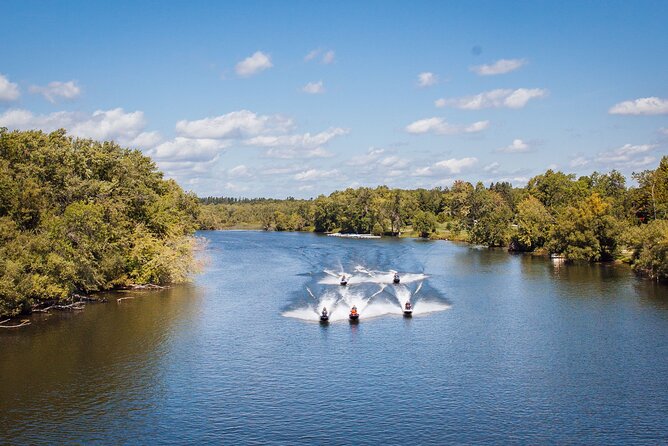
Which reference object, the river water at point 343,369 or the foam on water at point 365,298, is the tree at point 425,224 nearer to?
the foam on water at point 365,298

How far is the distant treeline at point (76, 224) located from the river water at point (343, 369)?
12.8 feet

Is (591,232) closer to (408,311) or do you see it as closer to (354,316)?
(408,311)

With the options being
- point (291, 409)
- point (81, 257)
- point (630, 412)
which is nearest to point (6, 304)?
point (81, 257)

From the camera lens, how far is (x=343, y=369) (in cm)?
4491

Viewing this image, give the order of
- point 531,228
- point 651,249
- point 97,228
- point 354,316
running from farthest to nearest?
point 531,228 → point 651,249 → point 97,228 → point 354,316

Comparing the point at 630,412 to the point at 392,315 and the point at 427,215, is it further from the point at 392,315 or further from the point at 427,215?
the point at 427,215

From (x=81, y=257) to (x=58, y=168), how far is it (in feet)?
39.6

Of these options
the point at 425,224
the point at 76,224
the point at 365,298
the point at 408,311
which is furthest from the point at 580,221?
the point at 76,224

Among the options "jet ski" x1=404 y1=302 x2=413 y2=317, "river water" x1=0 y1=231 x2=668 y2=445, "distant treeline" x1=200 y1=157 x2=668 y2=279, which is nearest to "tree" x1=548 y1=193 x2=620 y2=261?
"distant treeline" x1=200 y1=157 x2=668 y2=279

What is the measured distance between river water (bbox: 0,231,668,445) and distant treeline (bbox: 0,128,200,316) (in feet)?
12.8

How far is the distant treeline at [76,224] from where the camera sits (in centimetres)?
5888

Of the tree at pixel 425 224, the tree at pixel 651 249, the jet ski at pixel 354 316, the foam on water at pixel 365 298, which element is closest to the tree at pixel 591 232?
the tree at pixel 651 249

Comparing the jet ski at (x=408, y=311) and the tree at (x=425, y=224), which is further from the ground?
the tree at (x=425, y=224)

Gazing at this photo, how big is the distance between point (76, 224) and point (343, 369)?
37.0 m
